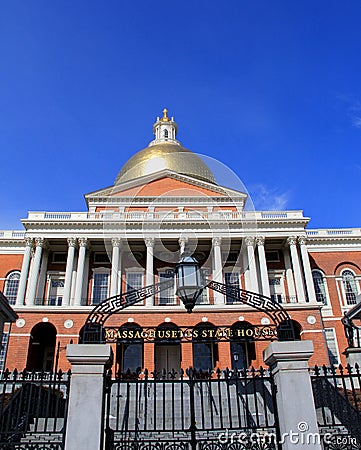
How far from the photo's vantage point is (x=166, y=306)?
33.6 meters

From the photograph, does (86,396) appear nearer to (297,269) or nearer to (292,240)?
(297,269)

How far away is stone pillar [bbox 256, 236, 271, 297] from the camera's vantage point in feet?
114

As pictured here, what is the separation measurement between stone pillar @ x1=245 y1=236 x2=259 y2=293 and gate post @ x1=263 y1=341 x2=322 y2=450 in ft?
93.8

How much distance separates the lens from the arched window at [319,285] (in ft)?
126

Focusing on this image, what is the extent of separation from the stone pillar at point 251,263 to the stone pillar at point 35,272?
17.3 metres

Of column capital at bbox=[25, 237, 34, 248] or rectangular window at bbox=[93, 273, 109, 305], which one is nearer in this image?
column capital at bbox=[25, 237, 34, 248]

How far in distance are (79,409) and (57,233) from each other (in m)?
31.6

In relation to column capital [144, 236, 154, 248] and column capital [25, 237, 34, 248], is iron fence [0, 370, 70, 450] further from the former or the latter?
column capital [25, 237, 34, 248]

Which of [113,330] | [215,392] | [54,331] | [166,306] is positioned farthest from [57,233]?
[113,330]

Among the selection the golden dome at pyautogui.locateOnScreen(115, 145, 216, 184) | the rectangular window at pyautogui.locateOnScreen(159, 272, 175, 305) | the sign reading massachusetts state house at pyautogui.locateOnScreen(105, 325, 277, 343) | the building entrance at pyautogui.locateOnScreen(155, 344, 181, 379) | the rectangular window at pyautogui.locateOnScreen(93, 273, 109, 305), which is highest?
the golden dome at pyautogui.locateOnScreen(115, 145, 216, 184)

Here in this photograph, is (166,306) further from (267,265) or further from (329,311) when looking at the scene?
(329,311)

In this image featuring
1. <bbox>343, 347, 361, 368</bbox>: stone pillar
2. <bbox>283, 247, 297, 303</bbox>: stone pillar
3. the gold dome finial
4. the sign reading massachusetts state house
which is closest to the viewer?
the sign reading massachusetts state house

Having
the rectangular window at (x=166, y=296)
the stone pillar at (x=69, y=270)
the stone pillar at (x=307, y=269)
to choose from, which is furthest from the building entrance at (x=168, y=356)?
the stone pillar at (x=307, y=269)

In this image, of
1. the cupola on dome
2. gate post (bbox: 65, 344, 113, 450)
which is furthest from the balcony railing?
gate post (bbox: 65, 344, 113, 450)
